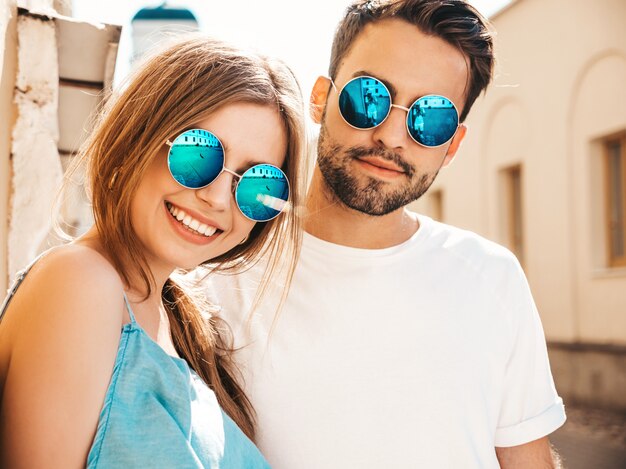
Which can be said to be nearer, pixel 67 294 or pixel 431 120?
pixel 67 294

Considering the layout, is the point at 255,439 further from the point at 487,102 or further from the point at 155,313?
the point at 487,102

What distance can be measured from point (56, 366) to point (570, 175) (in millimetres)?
10275

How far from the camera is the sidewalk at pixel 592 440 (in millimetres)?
7387

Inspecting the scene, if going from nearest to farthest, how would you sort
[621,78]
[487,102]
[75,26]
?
[75,26] < [621,78] < [487,102]

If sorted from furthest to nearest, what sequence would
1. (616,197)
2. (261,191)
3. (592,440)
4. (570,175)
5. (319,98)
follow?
(570,175), (616,197), (592,440), (319,98), (261,191)

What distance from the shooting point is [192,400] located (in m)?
1.75

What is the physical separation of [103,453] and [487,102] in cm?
1230

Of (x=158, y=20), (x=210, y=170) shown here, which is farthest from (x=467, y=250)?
(x=158, y=20)

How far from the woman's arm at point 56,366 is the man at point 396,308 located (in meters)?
0.88

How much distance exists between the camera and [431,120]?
2602mm

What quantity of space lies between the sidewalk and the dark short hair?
5209 mm

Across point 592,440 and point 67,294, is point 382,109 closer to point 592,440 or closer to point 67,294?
point 67,294

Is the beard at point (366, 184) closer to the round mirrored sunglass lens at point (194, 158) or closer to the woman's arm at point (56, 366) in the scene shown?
the round mirrored sunglass lens at point (194, 158)

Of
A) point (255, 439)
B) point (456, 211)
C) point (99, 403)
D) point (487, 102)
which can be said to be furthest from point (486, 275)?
point (456, 211)
